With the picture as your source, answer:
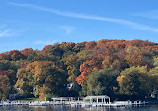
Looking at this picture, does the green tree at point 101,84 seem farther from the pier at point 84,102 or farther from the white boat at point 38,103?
the white boat at point 38,103

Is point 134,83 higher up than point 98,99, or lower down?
higher up

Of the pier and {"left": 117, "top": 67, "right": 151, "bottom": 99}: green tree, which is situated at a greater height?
{"left": 117, "top": 67, "right": 151, "bottom": 99}: green tree

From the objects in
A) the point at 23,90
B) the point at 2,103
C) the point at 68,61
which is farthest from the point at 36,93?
the point at 68,61

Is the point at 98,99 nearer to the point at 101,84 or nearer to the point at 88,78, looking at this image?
the point at 101,84

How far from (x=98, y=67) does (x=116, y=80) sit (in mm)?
11527

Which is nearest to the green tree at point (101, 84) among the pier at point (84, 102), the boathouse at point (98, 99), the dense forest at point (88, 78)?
the dense forest at point (88, 78)

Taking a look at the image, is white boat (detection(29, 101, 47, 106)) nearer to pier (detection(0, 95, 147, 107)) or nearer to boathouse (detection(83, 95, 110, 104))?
pier (detection(0, 95, 147, 107))

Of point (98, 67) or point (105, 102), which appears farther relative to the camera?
point (98, 67)

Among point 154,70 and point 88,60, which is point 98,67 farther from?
point 154,70

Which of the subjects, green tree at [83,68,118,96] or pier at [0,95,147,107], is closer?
pier at [0,95,147,107]

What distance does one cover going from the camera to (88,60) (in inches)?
3647

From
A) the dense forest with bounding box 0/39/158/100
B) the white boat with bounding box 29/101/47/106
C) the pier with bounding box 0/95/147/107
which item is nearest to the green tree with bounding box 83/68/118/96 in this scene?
the dense forest with bounding box 0/39/158/100

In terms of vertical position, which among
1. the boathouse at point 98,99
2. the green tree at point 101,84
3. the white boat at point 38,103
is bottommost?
the white boat at point 38,103

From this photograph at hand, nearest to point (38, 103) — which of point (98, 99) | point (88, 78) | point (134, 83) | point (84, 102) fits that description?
point (84, 102)
